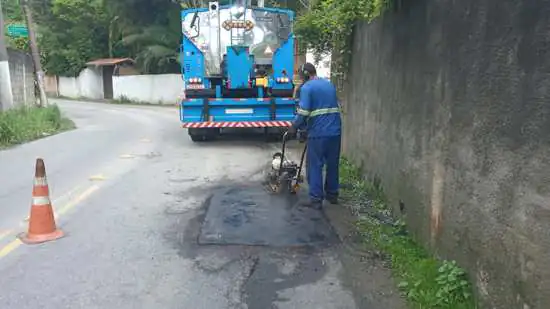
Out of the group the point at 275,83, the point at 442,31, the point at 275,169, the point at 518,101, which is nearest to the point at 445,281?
the point at 518,101

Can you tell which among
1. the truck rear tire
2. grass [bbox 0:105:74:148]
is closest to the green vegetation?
the truck rear tire

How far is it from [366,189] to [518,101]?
179 inches

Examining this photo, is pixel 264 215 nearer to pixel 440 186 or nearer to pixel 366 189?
pixel 366 189

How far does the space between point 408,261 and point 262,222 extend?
1.93 meters

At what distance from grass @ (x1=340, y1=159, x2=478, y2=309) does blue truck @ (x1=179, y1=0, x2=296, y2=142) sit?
6006 millimetres

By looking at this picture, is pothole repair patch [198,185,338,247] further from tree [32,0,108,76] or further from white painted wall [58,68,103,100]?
white painted wall [58,68,103,100]

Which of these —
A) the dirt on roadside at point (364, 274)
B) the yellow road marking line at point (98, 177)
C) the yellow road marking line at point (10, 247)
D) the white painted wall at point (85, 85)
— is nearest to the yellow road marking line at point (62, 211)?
the yellow road marking line at point (10, 247)

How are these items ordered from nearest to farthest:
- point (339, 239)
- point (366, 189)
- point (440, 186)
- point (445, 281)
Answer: point (445, 281)
point (440, 186)
point (339, 239)
point (366, 189)

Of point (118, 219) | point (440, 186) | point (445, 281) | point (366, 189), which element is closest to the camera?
point (445, 281)

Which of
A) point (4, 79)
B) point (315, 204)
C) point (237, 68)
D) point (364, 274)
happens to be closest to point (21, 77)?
point (4, 79)

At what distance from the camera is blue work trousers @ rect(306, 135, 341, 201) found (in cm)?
675

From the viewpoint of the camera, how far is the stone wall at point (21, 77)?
20134mm

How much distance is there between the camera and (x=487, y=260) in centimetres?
351

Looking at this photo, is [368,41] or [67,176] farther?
[67,176]
